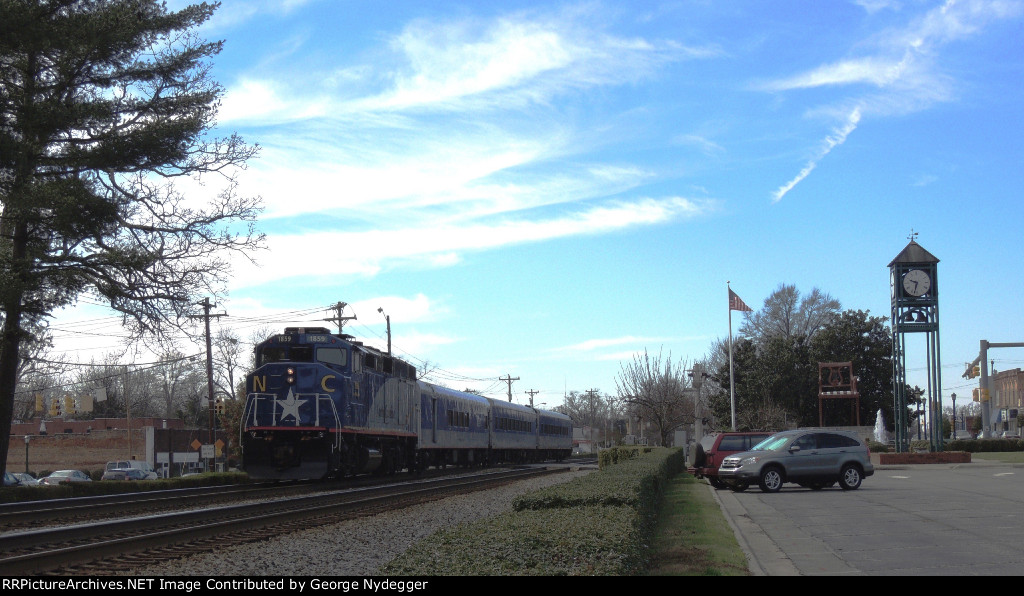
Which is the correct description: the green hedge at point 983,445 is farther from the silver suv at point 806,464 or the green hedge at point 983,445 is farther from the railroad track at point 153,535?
the railroad track at point 153,535

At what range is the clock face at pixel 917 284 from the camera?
40.9 m

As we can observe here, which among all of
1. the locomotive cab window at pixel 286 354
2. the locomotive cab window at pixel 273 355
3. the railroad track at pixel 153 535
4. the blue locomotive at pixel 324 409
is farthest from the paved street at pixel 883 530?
the locomotive cab window at pixel 273 355

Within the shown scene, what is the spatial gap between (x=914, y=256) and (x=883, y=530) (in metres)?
31.3

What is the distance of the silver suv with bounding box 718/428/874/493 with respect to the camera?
2305 cm

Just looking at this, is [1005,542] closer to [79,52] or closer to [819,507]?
[819,507]

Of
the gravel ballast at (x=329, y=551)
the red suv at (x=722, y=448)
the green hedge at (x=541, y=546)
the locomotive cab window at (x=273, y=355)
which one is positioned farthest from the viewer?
the red suv at (x=722, y=448)

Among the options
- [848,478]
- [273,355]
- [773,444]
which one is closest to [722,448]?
[773,444]

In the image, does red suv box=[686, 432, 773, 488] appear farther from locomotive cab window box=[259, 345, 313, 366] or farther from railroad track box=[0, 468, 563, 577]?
locomotive cab window box=[259, 345, 313, 366]

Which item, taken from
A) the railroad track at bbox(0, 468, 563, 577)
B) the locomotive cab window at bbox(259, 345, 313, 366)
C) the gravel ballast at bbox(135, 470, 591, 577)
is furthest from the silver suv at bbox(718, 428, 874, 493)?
the locomotive cab window at bbox(259, 345, 313, 366)

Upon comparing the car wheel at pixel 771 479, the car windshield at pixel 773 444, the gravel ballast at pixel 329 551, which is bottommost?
the car wheel at pixel 771 479

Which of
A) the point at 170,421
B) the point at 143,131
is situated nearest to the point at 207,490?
the point at 143,131

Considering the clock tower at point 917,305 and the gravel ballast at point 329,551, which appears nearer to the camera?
the gravel ballast at point 329,551

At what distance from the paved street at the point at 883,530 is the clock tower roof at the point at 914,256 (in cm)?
1898

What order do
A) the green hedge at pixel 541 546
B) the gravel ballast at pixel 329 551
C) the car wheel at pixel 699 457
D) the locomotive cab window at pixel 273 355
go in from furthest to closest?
1. the car wheel at pixel 699 457
2. the locomotive cab window at pixel 273 355
3. the gravel ballast at pixel 329 551
4. the green hedge at pixel 541 546
